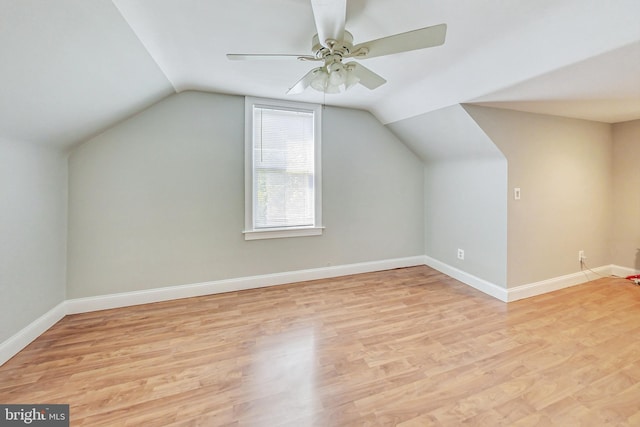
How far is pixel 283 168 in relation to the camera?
124 inches

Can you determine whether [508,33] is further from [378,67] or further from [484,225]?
[484,225]

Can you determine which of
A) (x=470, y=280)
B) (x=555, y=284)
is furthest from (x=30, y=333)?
(x=555, y=284)

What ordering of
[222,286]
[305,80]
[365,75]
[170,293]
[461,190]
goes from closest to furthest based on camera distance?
[365,75] → [305,80] → [170,293] → [222,286] → [461,190]

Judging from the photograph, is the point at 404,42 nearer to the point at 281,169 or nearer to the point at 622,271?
the point at 281,169

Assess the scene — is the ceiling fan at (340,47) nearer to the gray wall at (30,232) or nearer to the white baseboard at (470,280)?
the gray wall at (30,232)

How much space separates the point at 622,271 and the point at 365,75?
4.32 m

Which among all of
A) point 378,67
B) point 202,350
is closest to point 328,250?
point 202,350

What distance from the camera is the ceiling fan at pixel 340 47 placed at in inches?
48.2

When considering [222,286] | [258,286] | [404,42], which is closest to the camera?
[404,42]

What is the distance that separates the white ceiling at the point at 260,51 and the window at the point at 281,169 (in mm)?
609

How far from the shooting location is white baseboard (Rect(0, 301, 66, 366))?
178cm

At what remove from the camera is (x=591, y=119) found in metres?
3.09

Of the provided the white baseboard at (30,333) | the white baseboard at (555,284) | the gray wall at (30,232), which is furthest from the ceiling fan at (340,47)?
the white baseboard at (555,284)

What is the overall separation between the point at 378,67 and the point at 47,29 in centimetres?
212
